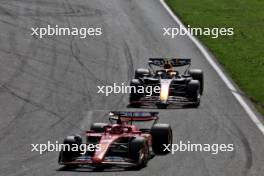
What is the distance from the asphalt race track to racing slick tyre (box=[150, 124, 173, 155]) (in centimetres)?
43

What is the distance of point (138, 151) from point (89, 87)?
944 centimetres

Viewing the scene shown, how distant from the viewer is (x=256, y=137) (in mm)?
20688

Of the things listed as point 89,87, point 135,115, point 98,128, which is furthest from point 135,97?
point 98,128

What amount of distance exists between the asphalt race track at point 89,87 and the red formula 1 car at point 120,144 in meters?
0.27

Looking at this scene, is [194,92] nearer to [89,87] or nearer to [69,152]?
[89,87]

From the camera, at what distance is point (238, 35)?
37.3m

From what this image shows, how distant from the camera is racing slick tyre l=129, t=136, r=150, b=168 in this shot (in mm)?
17641

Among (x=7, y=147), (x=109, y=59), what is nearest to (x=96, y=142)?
(x=7, y=147)

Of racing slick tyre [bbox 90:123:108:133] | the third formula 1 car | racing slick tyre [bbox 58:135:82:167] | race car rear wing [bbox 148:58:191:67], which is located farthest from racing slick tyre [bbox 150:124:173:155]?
race car rear wing [bbox 148:58:191:67]

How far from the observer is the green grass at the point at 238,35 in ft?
94.6

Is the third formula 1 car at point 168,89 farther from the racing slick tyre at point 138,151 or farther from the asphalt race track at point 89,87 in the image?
the racing slick tyre at point 138,151

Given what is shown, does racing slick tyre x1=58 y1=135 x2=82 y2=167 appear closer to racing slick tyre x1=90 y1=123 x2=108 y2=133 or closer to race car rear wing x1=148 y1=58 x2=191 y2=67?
racing slick tyre x1=90 y1=123 x2=108 y2=133

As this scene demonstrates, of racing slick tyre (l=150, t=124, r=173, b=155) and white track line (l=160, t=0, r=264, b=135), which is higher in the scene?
white track line (l=160, t=0, r=264, b=135)

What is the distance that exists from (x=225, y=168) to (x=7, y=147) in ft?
17.8
